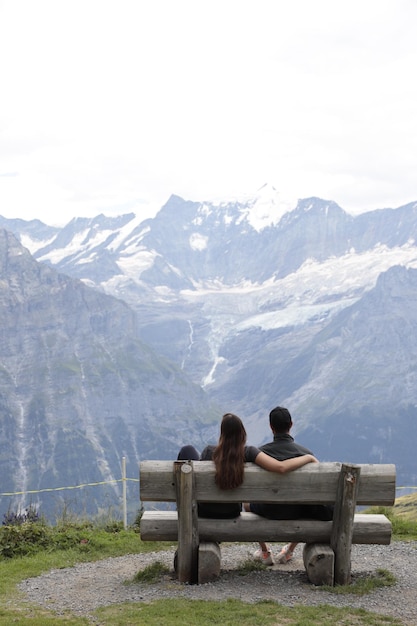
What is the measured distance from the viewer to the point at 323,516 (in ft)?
41.8

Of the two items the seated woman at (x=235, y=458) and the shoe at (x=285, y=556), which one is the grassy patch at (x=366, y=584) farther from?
the seated woman at (x=235, y=458)

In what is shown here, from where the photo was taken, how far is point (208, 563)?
12.5m

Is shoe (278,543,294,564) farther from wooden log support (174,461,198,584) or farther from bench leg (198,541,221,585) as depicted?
wooden log support (174,461,198,584)

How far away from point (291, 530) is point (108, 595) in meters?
3.09

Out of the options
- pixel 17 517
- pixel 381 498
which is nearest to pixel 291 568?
pixel 381 498

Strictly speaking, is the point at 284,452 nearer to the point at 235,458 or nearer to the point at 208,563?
the point at 235,458

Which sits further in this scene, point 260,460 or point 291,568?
point 291,568

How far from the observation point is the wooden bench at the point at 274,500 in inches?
481

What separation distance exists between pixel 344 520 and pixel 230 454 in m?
2.06

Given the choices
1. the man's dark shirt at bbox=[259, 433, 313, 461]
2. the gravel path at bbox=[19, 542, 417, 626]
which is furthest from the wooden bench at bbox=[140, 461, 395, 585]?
the gravel path at bbox=[19, 542, 417, 626]

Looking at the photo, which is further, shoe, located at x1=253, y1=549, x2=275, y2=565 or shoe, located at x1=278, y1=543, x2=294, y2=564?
shoe, located at x1=278, y1=543, x2=294, y2=564

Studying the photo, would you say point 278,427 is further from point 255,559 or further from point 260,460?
point 255,559

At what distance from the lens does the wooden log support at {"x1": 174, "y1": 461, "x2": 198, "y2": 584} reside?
12.2 metres

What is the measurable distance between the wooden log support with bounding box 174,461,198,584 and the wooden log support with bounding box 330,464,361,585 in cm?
221
